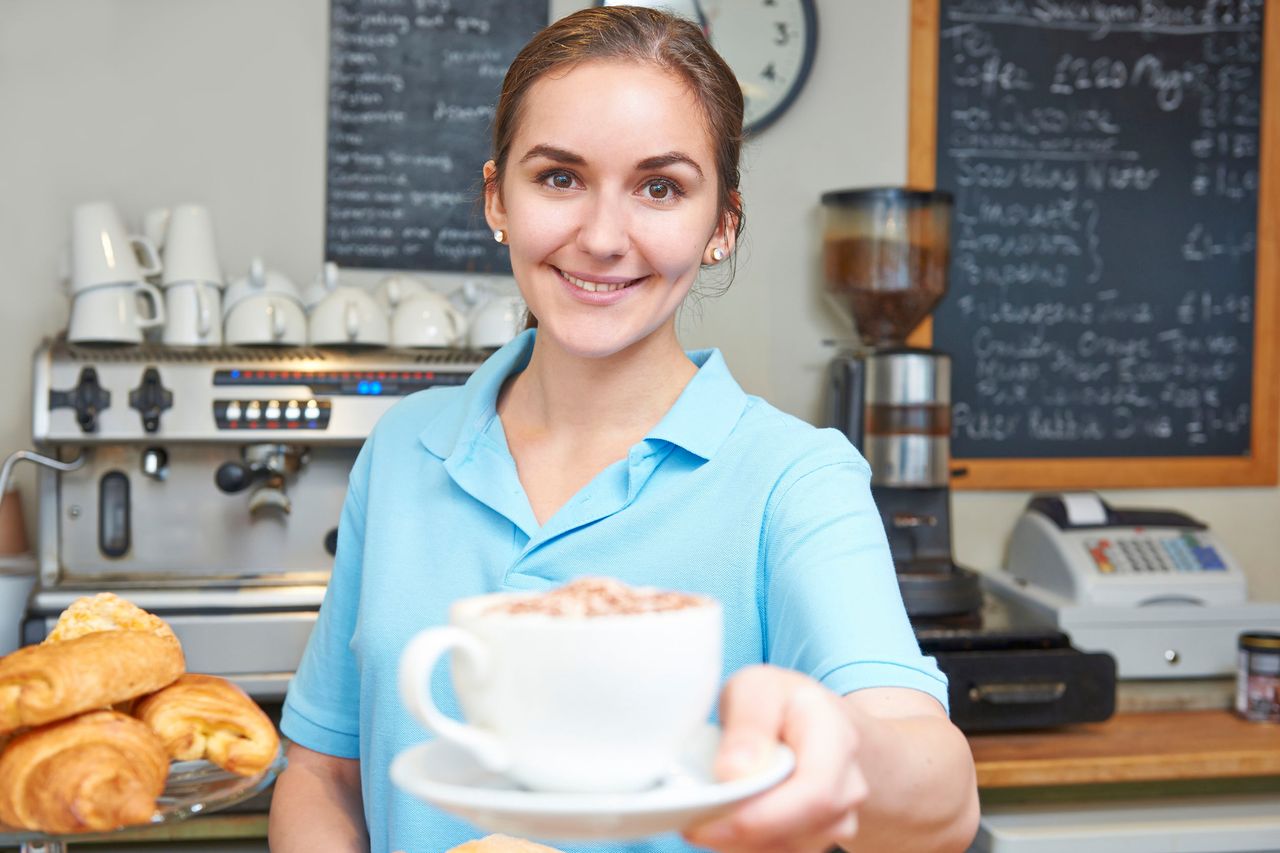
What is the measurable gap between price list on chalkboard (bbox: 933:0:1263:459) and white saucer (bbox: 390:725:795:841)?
7.60 feet

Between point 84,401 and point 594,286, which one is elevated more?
point 594,286

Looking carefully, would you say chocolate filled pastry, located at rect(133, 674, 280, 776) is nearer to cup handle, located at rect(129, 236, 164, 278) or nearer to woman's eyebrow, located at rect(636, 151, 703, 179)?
woman's eyebrow, located at rect(636, 151, 703, 179)

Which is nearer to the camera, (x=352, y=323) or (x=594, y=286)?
(x=594, y=286)

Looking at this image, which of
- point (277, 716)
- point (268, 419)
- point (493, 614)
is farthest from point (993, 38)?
point (493, 614)

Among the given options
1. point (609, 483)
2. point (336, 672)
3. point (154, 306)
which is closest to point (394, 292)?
point (154, 306)

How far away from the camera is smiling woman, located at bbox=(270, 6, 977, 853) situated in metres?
0.86

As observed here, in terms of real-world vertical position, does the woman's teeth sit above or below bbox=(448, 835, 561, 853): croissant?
above

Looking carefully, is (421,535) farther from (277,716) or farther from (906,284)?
(906,284)

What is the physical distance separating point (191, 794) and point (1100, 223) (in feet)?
8.01

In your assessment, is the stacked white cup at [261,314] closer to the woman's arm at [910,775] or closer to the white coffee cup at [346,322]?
the white coffee cup at [346,322]

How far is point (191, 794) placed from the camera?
29.1 inches

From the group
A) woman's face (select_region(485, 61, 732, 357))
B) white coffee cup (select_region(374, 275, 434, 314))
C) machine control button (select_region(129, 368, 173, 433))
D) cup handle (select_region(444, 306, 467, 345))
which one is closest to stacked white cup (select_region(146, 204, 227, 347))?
machine control button (select_region(129, 368, 173, 433))

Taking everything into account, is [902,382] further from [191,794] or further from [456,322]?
[191,794]

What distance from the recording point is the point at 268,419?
80.6 inches
